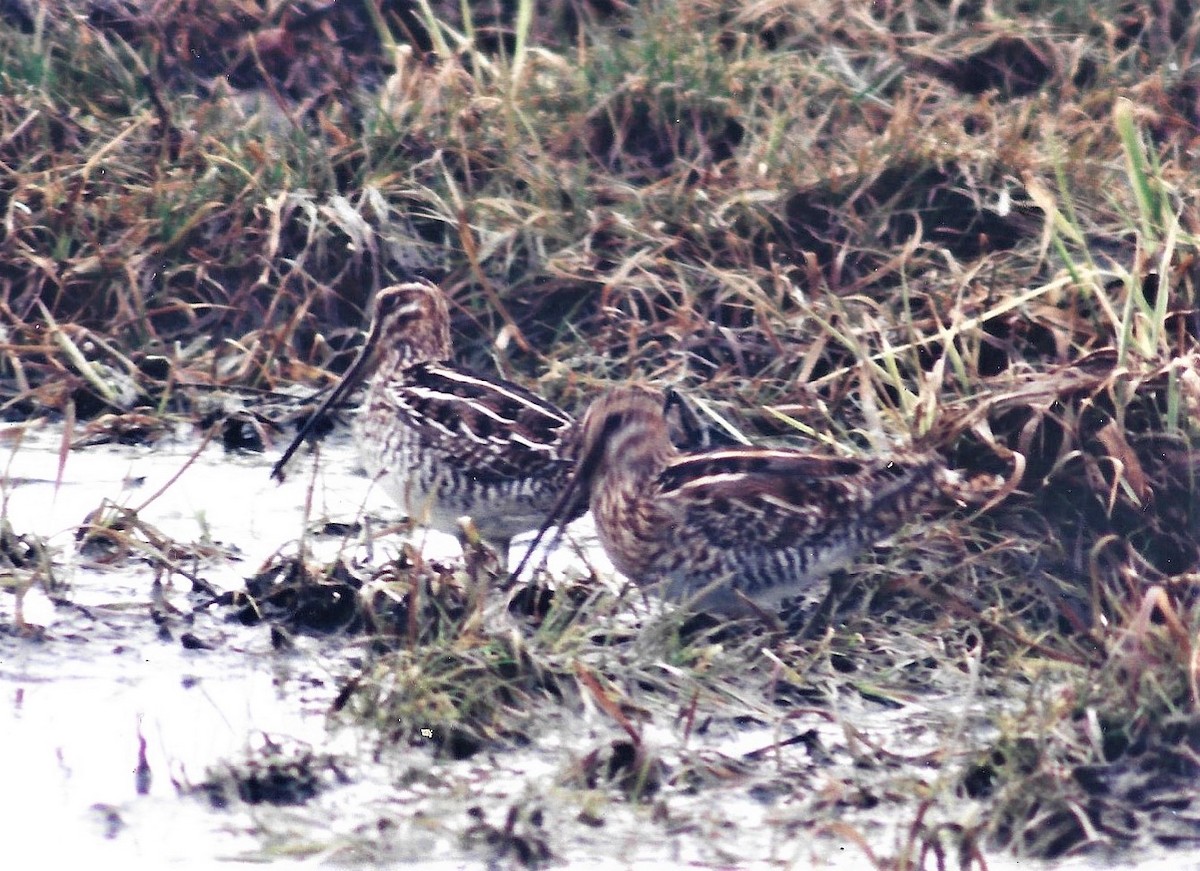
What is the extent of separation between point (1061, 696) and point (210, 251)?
3112 millimetres

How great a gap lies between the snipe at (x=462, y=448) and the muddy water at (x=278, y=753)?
27 centimetres

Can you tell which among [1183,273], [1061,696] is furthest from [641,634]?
[1183,273]

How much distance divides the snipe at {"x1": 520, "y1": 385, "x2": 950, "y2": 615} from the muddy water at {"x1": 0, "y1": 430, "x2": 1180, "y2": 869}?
0.40m

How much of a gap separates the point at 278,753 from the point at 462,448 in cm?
133

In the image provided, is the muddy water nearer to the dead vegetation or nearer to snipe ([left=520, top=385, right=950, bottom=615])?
the dead vegetation

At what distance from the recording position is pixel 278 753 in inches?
137

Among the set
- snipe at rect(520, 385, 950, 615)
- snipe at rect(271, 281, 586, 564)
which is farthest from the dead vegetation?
snipe at rect(271, 281, 586, 564)

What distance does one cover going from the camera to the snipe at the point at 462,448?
461cm

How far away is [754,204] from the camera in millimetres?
5750

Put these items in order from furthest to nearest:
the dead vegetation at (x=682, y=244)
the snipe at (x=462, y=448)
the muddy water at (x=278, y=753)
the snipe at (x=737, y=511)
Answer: the snipe at (x=462, y=448) < the dead vegetation at (x=682, y=244) < the snipe at (x=737, y=511) < the muddy water at (x=278, y=753)

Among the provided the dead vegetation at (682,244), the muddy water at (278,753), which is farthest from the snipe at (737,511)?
the muddy water at (278,753)

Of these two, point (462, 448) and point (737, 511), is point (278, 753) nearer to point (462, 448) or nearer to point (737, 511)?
point (737, 511)

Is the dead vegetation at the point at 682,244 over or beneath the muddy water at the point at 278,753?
over

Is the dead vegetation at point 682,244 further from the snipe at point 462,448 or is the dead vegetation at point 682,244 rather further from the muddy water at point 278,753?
the snipe at point 462,448
